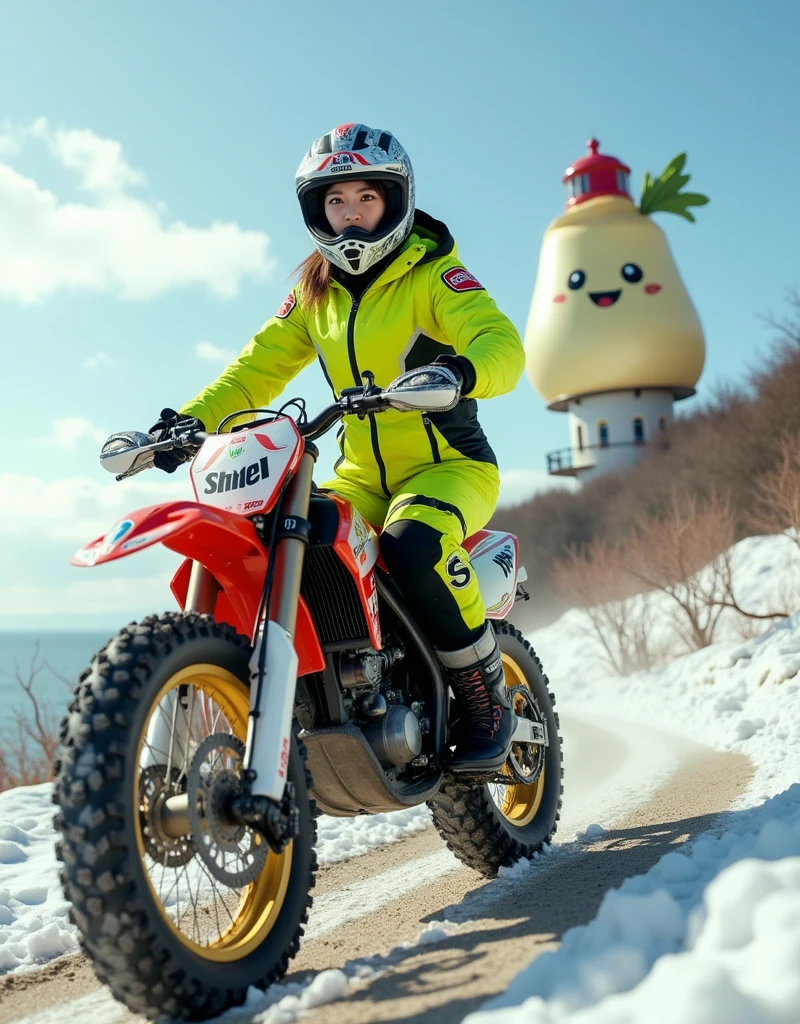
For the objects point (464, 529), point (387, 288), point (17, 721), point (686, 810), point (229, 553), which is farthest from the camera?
point (17, 721)

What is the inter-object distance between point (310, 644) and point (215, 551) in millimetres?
416

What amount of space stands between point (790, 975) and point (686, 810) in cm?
311

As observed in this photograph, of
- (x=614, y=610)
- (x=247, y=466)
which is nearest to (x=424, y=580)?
(x=247, y=466)

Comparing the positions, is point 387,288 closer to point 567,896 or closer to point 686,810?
point 567,896

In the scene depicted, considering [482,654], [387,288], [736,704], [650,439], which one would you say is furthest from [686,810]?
[650,439]

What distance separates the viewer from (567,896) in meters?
3.37

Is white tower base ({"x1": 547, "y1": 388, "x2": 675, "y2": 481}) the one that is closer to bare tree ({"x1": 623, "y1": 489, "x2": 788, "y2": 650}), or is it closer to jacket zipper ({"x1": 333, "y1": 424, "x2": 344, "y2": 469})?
bare tree ({"x1": 623, "y1": 489, "x2": 788, "y2": 650})

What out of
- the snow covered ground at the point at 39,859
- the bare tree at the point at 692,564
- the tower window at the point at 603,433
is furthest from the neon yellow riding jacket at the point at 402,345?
the tower window at the point at 603,433

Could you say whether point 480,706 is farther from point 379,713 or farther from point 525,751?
point 525,751

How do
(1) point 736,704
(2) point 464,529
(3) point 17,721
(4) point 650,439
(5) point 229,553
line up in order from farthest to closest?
(4) point 650,439
(1) point 736,704
(3) point 17,721
(2) point 464,529
(5) point 229,553

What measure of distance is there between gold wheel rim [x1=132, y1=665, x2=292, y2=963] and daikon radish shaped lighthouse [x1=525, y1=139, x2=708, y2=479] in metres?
38.3

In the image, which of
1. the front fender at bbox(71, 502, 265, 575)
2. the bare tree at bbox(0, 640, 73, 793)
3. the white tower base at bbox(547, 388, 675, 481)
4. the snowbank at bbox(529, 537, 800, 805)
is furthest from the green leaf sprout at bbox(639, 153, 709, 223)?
the front fender at bbox(71, 502, 265, 575)

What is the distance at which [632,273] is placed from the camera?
3991cm

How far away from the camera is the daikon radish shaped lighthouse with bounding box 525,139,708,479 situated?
131 feet
